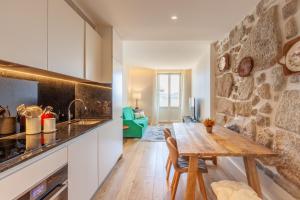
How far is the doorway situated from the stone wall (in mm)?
6219

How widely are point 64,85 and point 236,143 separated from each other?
2394 millimetres

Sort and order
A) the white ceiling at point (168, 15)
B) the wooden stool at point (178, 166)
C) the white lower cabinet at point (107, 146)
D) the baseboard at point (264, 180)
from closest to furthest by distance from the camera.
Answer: the baseboard at point (264, 180) → the wooden stool at point (178, 166) → the white ceiling at point (168, 15) → the white lower cabinet at point (107, 146)

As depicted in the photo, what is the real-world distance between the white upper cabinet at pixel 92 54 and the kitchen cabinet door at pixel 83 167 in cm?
91

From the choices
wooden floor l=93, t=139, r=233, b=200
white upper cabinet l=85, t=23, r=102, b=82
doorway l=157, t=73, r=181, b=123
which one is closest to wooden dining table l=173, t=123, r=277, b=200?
wooden floor l=93, t=139, r=233, b=200

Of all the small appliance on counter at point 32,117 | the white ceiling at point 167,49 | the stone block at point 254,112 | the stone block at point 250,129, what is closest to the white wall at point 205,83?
the white ceiling at point 167,49

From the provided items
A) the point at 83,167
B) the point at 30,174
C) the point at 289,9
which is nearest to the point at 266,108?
the point at 289,9

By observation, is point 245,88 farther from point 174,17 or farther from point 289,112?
point 174,17

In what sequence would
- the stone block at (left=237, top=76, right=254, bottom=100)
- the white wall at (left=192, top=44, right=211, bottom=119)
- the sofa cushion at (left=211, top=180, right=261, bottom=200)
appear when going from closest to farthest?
the sofa cushion at (left=211, top=180, right=261, bottom=200) → the stone block at (left=237, top=76, right=254, bottom=100) → the white wall at (left=192, top=44, right=211, bottom=119)

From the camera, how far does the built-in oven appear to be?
49.2 inches

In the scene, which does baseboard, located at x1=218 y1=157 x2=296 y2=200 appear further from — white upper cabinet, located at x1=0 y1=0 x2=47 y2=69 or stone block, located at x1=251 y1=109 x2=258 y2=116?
white upper cabinet, located at x1=0 y1=0 x2=47 y2=69

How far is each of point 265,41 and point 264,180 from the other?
1.59m

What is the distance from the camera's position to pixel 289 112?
1853 mm

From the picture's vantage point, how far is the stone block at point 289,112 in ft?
5.73

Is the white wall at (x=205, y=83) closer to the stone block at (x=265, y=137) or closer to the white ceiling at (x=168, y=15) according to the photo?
the white ceiling at (x=168, y=15)
